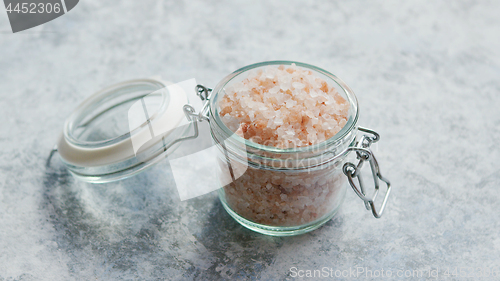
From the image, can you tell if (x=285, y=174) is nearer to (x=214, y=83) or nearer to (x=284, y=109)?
(x=284, y=109)

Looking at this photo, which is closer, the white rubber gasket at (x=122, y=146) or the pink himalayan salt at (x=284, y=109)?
the pink himalayan salt at (x=284, y=109)

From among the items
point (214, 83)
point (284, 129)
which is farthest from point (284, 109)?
point (214, 83)

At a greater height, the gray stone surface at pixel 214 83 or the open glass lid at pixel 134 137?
the open glass lid at pixel 134 137

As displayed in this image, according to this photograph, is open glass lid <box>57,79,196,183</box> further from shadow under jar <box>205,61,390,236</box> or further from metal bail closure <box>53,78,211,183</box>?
shadow under jar <box>205,61,390,236</box>

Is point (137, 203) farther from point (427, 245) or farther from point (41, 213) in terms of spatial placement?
Result: point (427, 245)

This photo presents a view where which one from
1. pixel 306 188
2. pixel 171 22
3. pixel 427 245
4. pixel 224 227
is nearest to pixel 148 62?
pixel 171 22

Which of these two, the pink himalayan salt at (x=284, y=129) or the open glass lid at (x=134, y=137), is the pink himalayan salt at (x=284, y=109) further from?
the open glass lid at (x=134, y=137)

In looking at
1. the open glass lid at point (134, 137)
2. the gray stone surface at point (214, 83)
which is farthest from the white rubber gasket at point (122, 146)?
the gray stone surface at point (214, 83)
